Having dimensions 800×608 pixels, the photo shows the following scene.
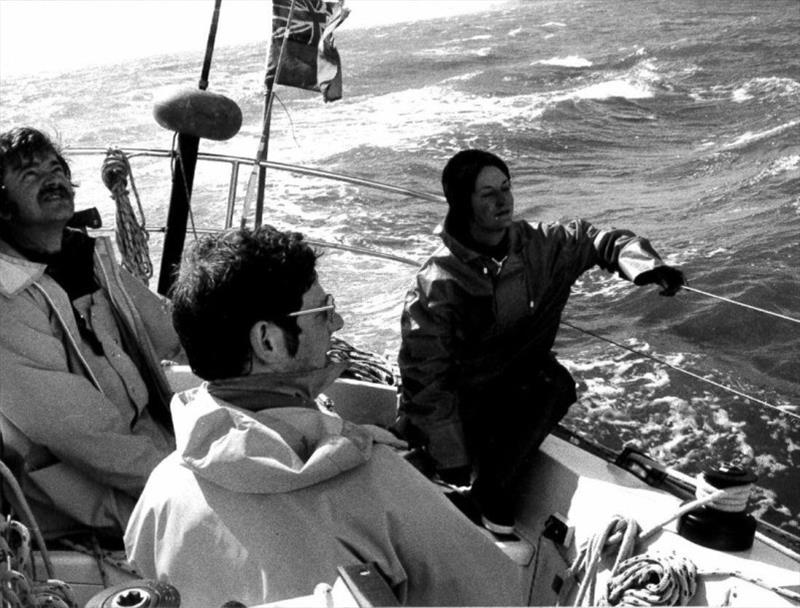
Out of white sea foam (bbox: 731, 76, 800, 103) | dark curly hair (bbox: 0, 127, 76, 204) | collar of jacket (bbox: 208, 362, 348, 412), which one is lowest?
white sea foam (bbox: 731, 76, 800, 103)

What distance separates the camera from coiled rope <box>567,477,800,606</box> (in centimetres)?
186

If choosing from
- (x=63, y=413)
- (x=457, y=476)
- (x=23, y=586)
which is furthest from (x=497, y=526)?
(x=23, y=586)

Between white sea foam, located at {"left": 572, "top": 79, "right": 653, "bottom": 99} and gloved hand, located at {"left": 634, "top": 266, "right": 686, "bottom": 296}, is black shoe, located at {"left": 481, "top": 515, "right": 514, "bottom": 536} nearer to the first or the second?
gloved hand, located at {"left": 634, "top": 266, "right": 686, "bottom": 296}

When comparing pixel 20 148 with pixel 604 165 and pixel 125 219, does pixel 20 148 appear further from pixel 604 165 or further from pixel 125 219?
pixel 604 165

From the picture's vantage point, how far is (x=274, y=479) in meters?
1.24

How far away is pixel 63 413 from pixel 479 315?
0.98 meters

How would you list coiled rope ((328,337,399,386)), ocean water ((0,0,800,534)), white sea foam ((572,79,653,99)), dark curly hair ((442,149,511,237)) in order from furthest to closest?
1. white sea foam ((572,79,653,99))
2. ocean water ((0,0,800,534))
3. coiled rope ((328,337,399,386))
4. dark curly hair ((442,149,511,237))

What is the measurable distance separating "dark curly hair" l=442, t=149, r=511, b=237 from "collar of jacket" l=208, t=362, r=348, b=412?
1.25m

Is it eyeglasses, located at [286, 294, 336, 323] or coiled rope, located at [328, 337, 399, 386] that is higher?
eyeglasses, located at [286, 294, 336, 323]

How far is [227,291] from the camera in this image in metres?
1.33

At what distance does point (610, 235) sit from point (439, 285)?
445 mm

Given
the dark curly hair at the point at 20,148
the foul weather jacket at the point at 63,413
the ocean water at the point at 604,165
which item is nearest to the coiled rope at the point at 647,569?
the foul weather jacket at the point at 63,413

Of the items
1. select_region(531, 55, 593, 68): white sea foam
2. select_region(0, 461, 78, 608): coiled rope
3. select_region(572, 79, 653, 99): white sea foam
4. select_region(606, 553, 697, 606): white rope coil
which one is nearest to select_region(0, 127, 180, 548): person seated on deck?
select_region(0, 461, 78, 608): coiled rope

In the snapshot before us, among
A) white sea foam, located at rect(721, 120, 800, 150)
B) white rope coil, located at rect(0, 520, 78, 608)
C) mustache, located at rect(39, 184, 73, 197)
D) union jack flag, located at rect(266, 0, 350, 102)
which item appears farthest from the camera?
white sea foam, located at rect(721, 120, 800, 150)
